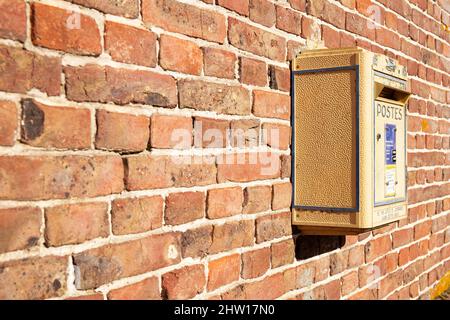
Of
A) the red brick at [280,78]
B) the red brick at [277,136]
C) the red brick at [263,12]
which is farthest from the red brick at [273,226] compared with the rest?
the red brick at [263,12]

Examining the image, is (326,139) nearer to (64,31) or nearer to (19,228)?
(64,31)

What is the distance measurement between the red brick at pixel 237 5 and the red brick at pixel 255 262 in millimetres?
797

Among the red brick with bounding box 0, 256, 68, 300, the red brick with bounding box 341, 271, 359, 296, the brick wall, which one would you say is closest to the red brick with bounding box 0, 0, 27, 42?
the brick wall

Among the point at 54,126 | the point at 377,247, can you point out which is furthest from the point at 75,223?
the point at 377,247

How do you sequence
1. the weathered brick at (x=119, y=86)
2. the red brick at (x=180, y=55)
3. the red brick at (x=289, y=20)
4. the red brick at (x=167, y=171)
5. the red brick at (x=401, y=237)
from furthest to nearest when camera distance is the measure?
1. the red brick at (x=401, y=237)
2. the red brick at (x=289, y=20)
3. the red brick at (x=180, y=55)
4. the red brick at (x=167, y=171)
5. the weathered brick at (x=119, y=86)

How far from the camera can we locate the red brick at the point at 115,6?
4.23 feet

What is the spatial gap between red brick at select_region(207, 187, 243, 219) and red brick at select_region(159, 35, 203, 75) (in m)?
0.37

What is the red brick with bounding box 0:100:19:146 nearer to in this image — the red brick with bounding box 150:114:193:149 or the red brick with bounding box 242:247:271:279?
the red brick with bounding box 150:114:193:149

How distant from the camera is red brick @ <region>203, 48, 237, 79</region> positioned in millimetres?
1641

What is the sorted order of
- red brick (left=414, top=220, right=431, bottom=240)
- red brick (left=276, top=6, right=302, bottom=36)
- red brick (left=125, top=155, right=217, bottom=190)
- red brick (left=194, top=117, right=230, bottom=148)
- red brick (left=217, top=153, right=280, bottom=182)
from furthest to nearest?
red brick (left=414, top=220, right=431, bottom=240) → red brick (left=276, top=6, right=302, bottom=36) → red brick (left=217, top=153, right=280, bottom=182) → red brick (left=194, top=117, right=230, bottom=148) → red brick (left=125, top=155, right=217, bottom=190)

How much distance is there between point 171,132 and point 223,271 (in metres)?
0.48

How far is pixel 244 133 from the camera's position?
1786 mm

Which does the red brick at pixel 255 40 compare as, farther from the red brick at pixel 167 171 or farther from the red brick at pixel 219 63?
the red brick at pixel 167 171

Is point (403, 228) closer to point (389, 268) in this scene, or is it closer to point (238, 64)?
point (389, 268)
